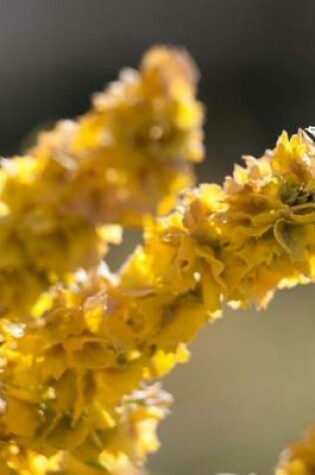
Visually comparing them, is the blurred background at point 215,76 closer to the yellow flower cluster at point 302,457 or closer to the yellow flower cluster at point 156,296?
the yellow flower cluster at point 156,296

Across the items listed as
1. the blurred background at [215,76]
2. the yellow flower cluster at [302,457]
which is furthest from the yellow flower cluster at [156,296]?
the blurred background at [215,76]

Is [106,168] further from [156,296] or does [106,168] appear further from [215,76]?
[215,76]

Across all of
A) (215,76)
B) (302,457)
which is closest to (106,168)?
(302,457)

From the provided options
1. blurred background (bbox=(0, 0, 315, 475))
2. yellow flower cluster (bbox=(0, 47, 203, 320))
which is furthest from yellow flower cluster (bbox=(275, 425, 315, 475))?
blurred background (bbox=(0, 0, 315, 475))

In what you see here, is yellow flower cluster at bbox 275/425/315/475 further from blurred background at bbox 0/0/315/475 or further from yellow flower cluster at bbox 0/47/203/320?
blurred background at bbox 0/0/315/475

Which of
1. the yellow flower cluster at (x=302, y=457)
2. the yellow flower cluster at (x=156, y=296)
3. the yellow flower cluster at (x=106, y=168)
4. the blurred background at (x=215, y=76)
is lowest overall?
the yellow flower cluster at (x=302, y=457)

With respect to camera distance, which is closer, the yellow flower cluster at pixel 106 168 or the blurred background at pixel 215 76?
the yellow flower cluster at pixel 106 168

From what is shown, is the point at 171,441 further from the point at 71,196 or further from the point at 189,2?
the point at 189,2

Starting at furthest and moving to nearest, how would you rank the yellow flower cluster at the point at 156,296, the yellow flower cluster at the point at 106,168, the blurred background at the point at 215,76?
the blurred background at the point at 215,76
the yellow flower cluster at the point at 156,296
the yellow flower cluster at the point at 106,168

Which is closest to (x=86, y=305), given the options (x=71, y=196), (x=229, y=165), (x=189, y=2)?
(x=71, y=196)
